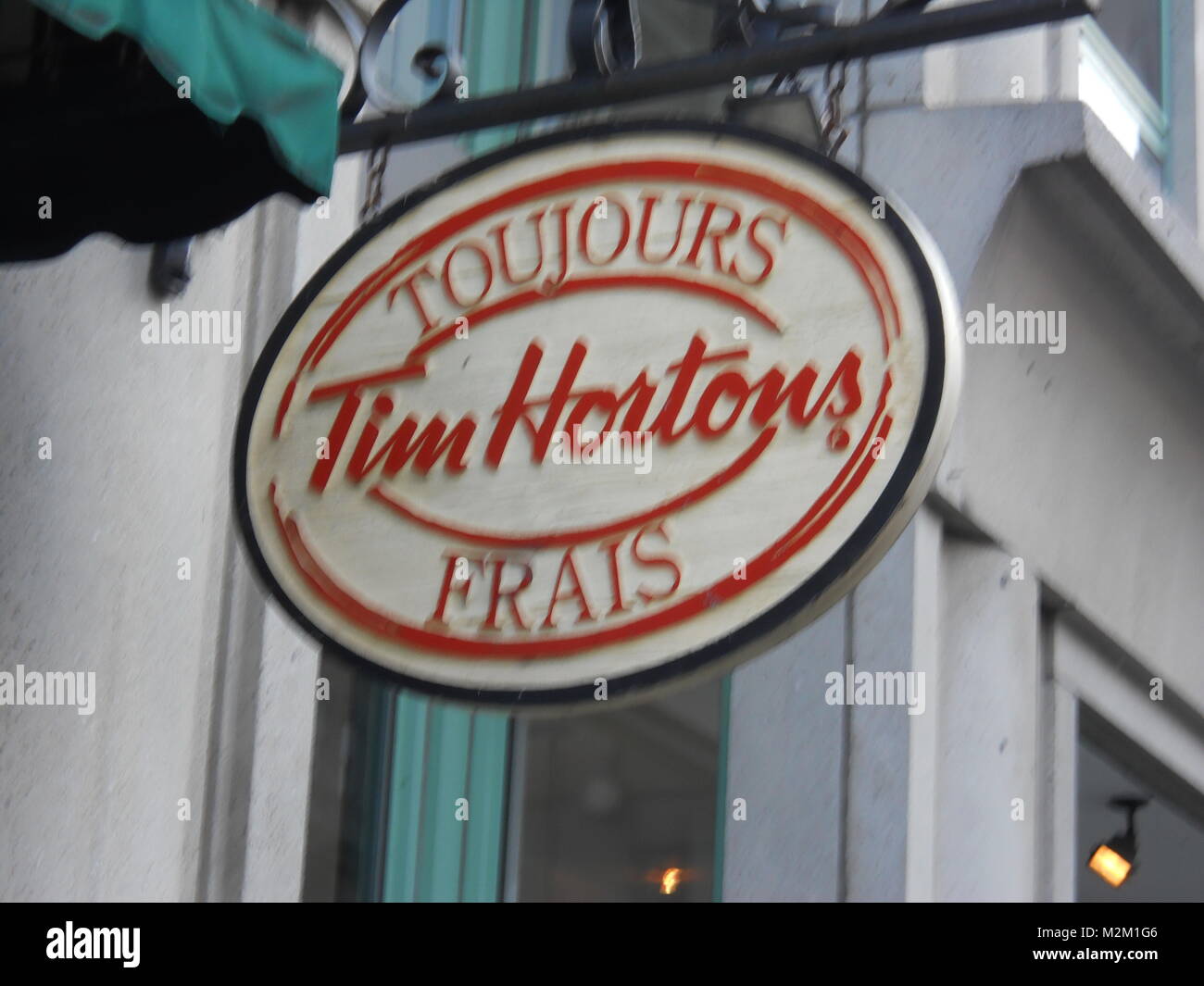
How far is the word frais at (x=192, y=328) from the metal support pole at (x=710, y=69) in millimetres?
768

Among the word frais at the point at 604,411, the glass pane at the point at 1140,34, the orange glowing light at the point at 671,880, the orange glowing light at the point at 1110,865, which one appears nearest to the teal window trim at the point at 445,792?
the word frais at the point at 604,411

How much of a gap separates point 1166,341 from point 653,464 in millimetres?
5139

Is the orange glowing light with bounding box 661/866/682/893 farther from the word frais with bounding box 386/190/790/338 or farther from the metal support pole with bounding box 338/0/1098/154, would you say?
the word frais with bounding box 386/190/790/338

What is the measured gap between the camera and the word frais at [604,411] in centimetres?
371

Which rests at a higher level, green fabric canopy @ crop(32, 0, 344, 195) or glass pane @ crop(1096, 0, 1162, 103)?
glass pane @ crop(1096, 0, 1162, 103)

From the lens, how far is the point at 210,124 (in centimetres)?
410

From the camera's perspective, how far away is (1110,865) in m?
9.96

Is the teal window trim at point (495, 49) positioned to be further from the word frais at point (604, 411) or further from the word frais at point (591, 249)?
the word frais at point (604, 411)

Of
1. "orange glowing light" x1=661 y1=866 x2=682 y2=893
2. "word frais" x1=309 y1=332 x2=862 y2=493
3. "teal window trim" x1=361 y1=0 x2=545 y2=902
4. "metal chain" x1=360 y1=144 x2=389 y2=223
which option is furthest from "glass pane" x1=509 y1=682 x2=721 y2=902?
"word frais" x1=309 y1=332 x2=862 y2=493

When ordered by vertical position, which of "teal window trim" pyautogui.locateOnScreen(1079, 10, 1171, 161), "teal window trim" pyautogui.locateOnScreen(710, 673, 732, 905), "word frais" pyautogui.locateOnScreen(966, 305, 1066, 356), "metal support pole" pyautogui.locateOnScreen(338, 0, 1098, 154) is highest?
"teal window trim" pyautogui.locateOnScreen(1079, 10, 1171, 161)

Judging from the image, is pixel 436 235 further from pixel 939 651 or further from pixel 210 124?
pixel 939 651

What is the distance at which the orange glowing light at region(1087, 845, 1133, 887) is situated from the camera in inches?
390

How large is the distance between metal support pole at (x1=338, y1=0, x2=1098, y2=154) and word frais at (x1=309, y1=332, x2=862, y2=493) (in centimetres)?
66

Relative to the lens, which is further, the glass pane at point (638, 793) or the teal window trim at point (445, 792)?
the glass pane at point (638, 793)
